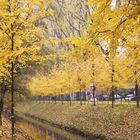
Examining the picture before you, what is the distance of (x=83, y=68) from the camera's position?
120 ft

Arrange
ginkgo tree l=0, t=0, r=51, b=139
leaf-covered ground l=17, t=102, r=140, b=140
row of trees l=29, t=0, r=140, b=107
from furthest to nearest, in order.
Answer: leaf-covered ground l=17, t=102, r=140, b=140, ginkgo tree l=0, t=0, r=51, b=139, row of trees l=29, t=0, r=140, b=107

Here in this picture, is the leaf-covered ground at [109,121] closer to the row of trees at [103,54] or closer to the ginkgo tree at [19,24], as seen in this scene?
the row of trees at [103,54]

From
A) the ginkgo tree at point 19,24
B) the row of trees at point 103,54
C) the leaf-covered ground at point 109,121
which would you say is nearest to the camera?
the row of trees at point 103,54

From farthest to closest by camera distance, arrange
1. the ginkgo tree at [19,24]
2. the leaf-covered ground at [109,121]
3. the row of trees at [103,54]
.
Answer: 1. the leaf-covered ground at [109,121]
2. the ginkgo tree at [19,24]
3. the row of trees at [103,54]

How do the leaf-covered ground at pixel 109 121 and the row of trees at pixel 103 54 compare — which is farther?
the leaf-covered ground at pixel 109 121

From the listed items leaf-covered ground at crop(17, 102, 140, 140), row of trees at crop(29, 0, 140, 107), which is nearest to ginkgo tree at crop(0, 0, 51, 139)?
row of trees at crop(29, 0, 140, 107)

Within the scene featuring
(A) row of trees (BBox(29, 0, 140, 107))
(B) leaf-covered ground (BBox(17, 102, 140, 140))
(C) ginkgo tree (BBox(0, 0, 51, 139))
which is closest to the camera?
(A) row of trees (BBox(29, 0, 140, 107))

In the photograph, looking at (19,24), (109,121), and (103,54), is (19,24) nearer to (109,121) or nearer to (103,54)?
(109,121)

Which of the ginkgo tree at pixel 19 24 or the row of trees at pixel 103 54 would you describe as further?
the ginkgo tree at pixel 19 24

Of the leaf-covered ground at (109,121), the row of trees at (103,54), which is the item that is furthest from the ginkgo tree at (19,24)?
the leaf-covered ground at (109,121)

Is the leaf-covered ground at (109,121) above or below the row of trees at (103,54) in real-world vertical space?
below

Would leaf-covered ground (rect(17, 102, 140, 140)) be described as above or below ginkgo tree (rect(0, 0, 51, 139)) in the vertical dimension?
below

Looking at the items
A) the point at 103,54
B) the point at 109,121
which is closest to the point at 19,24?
the point at 109,121

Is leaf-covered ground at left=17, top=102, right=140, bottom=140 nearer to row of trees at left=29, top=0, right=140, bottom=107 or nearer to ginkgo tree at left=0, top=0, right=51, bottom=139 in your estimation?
row of trees at left=29, top=0, right=140, bottom=107
